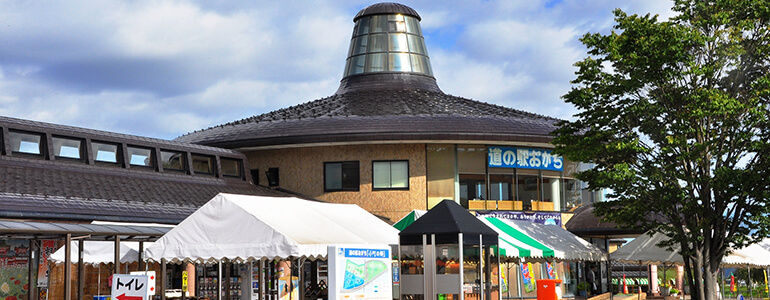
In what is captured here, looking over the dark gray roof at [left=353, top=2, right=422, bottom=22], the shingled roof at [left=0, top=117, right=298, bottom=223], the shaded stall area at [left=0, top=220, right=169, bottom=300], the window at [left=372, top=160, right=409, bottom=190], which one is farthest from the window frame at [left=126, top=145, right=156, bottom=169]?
the dark gray roof at [left=353, top=2, right=422, bottom=22]

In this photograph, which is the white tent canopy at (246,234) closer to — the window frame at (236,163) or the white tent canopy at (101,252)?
the white tent canopy at (101,252)

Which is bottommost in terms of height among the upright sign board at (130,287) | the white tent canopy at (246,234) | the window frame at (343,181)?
the upright sign board at (130,287)

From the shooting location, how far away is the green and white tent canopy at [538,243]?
2375 cm

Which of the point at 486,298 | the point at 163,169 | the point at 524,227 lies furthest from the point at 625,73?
the point at 163,169

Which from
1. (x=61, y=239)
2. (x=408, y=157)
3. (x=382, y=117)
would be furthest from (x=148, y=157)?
(x=61, y=239)

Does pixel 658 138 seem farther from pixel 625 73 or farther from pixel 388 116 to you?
pixel 388 116

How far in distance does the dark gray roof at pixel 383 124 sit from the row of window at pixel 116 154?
2164 millimetres

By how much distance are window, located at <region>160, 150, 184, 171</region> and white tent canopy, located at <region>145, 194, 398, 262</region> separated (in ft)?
50.6

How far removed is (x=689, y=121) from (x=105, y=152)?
19910 millimetres

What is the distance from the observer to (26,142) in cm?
2809

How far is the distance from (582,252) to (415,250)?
988 cm

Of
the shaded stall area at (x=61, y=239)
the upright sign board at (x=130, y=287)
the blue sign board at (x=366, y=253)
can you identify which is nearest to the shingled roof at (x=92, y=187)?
the shaded stall area at (x=61, y=239)

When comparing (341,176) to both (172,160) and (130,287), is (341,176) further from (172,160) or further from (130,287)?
(130,287)

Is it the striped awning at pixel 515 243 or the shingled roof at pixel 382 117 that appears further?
the shingled roof at pixel 382 117
